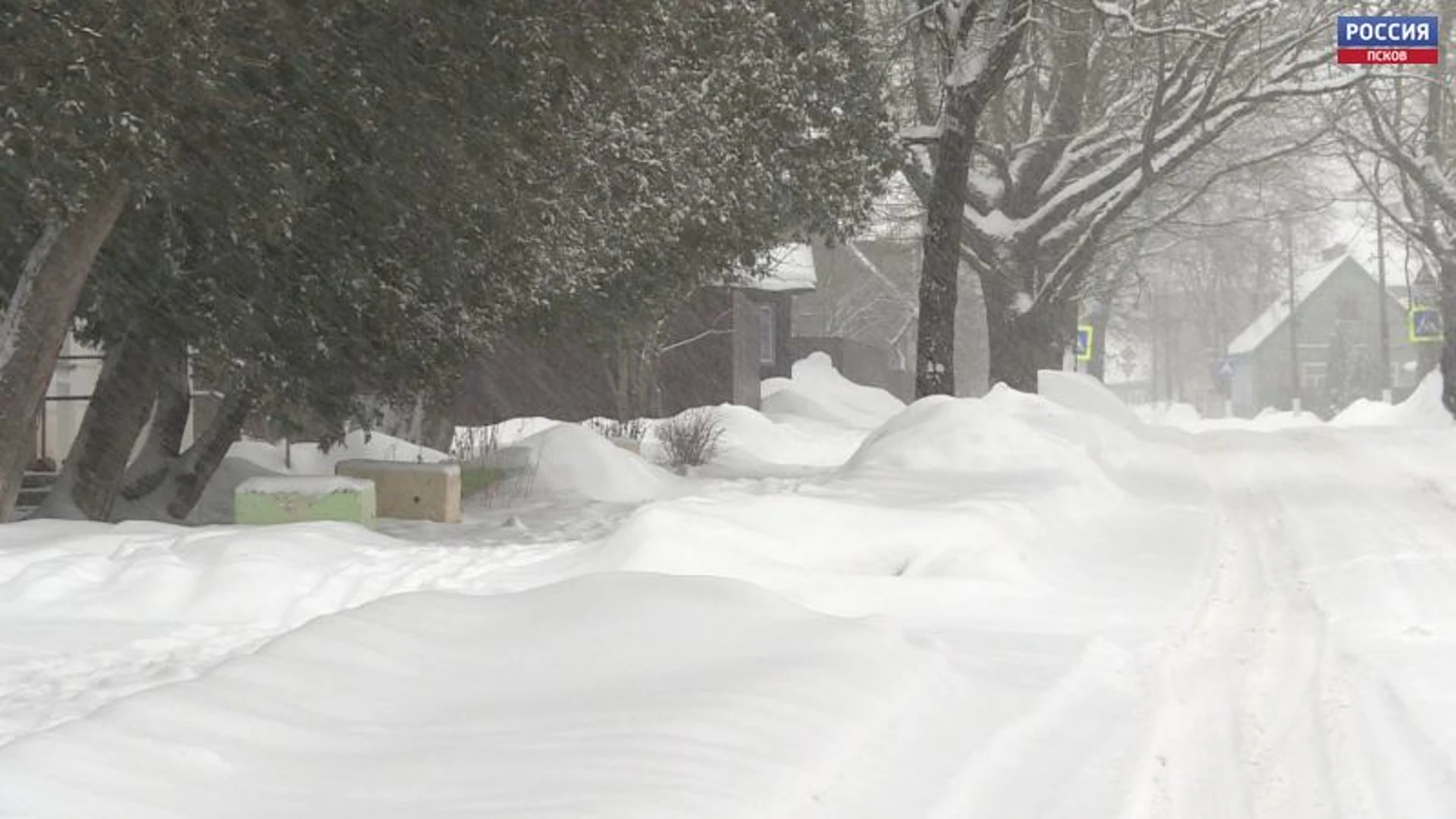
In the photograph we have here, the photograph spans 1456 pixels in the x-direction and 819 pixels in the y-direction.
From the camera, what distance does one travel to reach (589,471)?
18.5 meters

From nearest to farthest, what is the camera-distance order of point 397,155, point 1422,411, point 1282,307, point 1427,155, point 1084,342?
point 397,155 → point 1427,155 → point 1422,411 → point 1084,342 → point 1282,307

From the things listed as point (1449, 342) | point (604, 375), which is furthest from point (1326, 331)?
point (604, 375)

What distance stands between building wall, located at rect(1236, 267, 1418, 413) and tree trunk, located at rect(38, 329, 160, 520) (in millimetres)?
78492

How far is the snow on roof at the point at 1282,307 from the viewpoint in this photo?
8706cm

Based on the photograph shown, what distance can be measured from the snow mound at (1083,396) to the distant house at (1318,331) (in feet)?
188

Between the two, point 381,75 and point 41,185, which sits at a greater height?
point 381,75

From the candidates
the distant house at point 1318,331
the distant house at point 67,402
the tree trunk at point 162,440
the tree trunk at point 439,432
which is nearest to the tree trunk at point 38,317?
the tree trunk at point 162,440

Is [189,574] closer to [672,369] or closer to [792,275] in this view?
[672,369]

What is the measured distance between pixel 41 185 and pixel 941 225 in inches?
493

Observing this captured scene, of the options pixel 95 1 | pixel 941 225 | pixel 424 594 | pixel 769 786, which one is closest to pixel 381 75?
pixel 95 1

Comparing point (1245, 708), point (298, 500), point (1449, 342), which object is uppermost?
point (1449, 342)

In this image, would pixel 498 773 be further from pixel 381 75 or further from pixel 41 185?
pixel 381 75

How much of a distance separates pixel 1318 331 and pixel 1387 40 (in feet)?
223

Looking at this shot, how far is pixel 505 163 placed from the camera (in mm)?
12422
